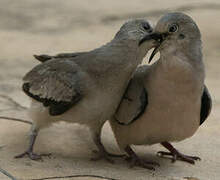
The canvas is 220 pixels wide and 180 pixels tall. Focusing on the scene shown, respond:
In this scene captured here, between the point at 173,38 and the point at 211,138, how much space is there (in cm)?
168

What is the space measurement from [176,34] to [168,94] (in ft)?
1.46

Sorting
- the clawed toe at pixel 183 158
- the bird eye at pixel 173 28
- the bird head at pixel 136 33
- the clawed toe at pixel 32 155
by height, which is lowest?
the clawed toe at pixel 183 158

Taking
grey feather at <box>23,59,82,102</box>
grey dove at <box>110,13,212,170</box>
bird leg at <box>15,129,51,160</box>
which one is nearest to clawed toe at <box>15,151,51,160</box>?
bird leg at <box>15,129,51,160</box>

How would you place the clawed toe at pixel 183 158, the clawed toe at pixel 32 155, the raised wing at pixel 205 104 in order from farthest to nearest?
the clawed toe at pixel 183 158 < the clawed toe at pixel 32 155 < the raised wing at pixel 205 104

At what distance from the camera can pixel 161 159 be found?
4.86m

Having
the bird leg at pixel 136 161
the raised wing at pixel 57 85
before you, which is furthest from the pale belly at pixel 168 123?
the raised wing at pixel 57 85

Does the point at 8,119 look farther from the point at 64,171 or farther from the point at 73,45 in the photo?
the point at 73,45

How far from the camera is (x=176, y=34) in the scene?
4043 millimetres

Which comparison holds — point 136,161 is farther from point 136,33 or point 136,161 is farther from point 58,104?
point 136,33

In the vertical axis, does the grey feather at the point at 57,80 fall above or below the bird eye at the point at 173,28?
below

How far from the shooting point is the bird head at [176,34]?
4.04m

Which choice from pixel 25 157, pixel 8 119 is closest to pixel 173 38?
pixel 25 157

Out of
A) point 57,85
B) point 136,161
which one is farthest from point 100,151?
point 57,85

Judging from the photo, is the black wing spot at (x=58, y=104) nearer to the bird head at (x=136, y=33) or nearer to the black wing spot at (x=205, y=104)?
the bird head at (x=136, y=33)
